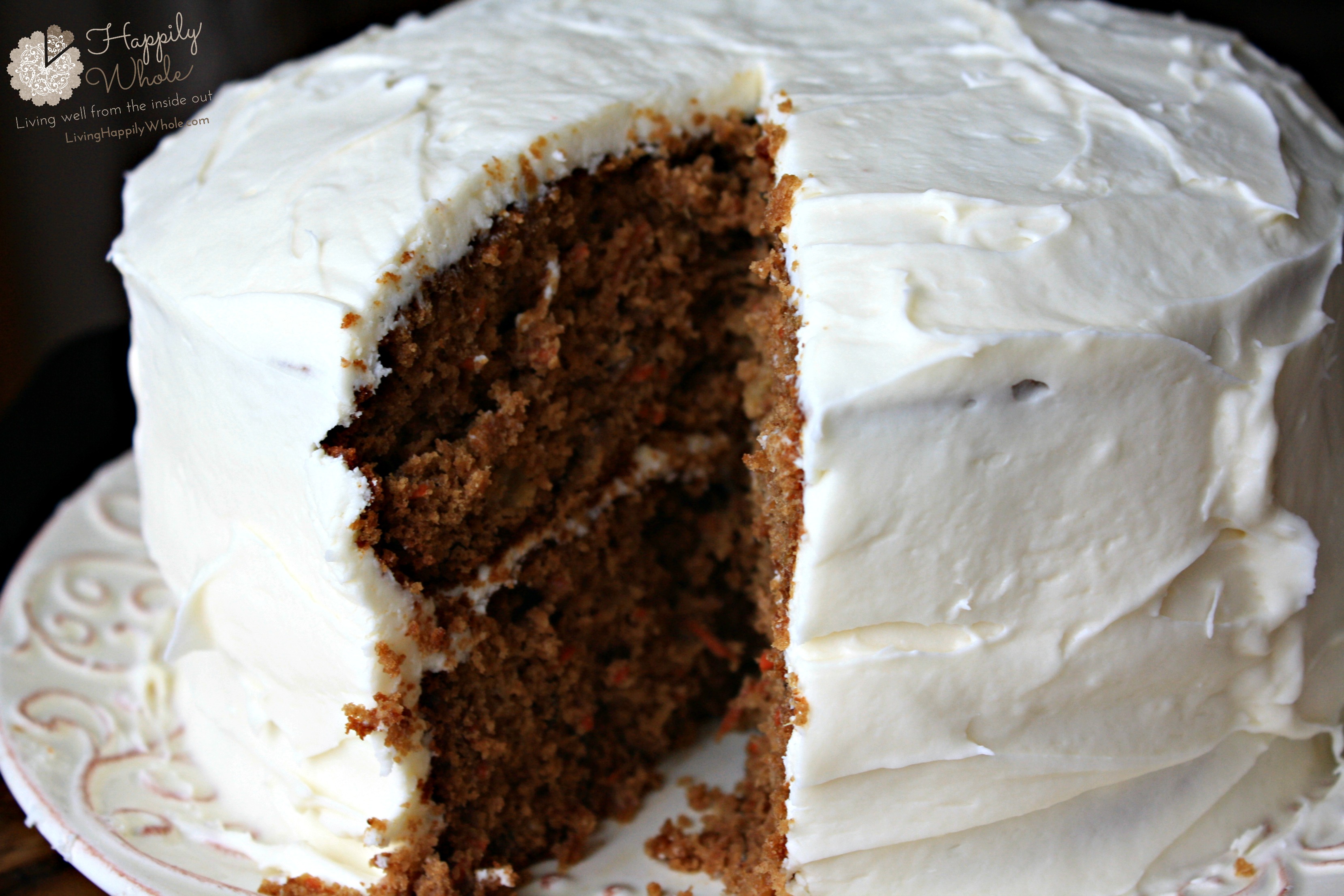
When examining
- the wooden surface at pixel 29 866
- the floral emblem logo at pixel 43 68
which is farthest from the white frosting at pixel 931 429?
the floral emblem logo at pixel 43 68

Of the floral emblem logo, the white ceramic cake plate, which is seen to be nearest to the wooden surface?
the white ceramic cake plate

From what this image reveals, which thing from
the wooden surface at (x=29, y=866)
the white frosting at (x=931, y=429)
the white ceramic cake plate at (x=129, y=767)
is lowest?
the wooden surface at (x=29, y=866)

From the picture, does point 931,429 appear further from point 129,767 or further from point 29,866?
point 29,866

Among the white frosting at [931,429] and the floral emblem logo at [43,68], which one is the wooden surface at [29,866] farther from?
the floral emblem logo at [43,68]

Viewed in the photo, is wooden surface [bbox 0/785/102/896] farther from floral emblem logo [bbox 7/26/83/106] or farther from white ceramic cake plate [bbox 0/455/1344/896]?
floral emblem logo [bbox 7/26/83/106]

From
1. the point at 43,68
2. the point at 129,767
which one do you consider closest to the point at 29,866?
the point at 129,767

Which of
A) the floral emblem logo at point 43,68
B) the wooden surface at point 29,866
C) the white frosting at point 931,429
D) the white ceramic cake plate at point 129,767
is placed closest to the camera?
the white frosting at point 931,429

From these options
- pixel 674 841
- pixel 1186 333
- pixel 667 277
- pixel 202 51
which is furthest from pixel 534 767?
pixel 202 51
